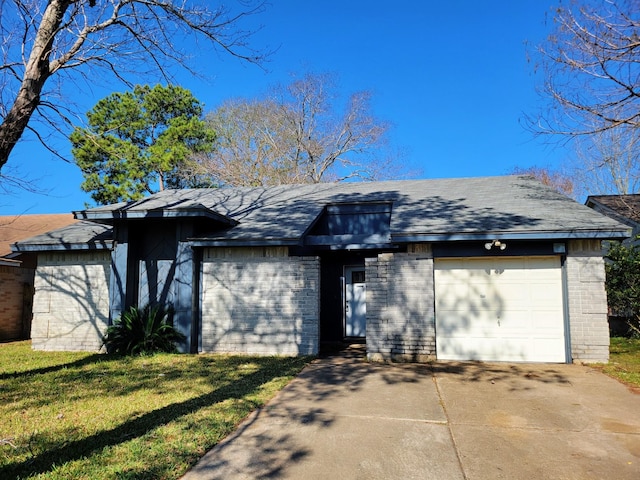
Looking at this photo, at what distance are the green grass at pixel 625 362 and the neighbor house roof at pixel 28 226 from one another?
17255 millimetres

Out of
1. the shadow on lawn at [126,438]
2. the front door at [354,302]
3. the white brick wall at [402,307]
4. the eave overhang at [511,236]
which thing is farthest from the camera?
the front door at [354,302]

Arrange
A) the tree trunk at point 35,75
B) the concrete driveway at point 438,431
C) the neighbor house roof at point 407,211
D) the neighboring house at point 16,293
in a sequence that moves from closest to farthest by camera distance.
Result: the concrete driveway at point 438,431 < the tree trunk at point 35,75 < the neighbor house roof at point 407,211 < the neighboring house at point 16,293

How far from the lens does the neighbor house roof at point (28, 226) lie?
17.1 metres

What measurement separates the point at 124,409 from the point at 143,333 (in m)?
4.77

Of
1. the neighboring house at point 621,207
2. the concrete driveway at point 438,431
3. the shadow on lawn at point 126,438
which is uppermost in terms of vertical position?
the neighboring house at point 621,207

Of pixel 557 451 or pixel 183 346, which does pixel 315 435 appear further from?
pixel 183 346

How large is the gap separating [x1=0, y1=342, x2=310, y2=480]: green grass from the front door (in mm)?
4120

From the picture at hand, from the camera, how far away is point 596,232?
314 inches

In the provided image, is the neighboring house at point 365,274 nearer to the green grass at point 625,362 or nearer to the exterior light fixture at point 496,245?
the exterior light fixture at point 496,245

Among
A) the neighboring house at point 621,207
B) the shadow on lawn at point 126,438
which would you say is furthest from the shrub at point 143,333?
the neighboring house at point 621,207

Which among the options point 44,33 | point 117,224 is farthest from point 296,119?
point 44,33

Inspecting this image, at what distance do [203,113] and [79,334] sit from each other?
65.2 ft

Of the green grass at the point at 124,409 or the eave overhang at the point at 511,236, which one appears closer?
the green grass at the point at 124,409

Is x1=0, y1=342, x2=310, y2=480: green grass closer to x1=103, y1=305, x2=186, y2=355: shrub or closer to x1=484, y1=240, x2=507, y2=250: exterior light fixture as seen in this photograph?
x1=103, y1=305, x2=186, y2=355: shrub
